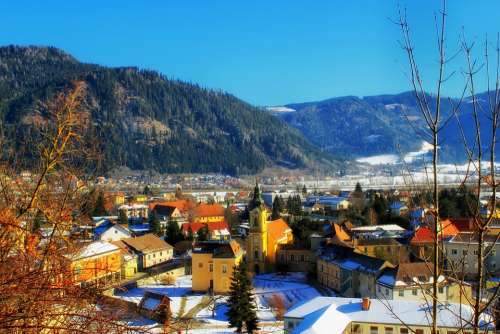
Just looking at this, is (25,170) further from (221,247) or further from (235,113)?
(235,113)

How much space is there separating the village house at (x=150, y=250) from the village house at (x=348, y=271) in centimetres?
983

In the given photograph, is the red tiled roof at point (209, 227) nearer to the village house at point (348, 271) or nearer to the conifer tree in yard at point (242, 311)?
the village house at point (348, 271)

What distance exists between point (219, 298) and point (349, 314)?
9640 mm

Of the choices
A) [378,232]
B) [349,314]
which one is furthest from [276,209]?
[349,314]

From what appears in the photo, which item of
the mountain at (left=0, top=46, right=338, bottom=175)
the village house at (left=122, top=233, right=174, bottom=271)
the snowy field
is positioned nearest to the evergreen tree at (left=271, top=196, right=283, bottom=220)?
the village house at (left=122, top=233, right=174, bottom=271)

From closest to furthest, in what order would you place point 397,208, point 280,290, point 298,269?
point 280,290, point 298,269, point 397,208

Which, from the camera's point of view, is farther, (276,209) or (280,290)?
(276,209)

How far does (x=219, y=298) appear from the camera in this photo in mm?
24078

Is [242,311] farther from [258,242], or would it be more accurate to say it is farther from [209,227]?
[209,227]

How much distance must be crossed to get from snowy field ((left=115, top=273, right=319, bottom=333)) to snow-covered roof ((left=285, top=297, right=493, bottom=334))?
2.28 metres

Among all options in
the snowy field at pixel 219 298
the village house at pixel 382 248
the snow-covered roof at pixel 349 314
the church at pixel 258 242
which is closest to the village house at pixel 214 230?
the church at pixel 258 242

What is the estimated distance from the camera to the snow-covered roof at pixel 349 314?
45.9 ft

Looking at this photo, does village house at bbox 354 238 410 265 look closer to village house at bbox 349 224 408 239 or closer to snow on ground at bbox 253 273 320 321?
village house at bbox 349 224 408 239

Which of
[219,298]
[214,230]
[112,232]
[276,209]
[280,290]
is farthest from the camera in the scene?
[276,209]
